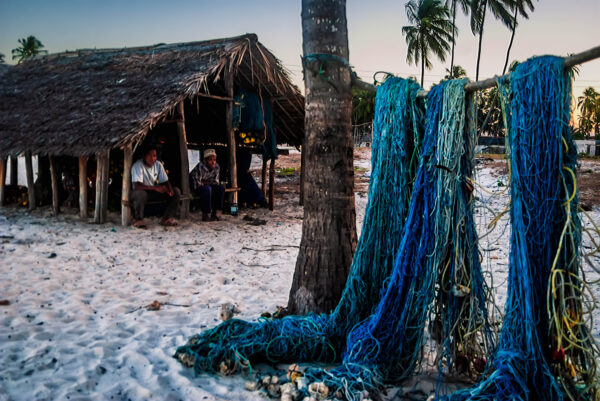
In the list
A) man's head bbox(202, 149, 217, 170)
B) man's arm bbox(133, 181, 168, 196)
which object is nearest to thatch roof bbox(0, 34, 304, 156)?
man's arm bbox(133, 181, 168, 196)

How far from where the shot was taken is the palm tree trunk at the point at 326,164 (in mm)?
3293

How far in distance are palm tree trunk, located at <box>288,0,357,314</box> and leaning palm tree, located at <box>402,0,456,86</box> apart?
21.1 m

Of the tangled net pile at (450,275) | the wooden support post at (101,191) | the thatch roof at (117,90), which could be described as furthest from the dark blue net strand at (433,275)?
the wooden support post at (101,191)

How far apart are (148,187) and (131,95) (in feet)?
6.21

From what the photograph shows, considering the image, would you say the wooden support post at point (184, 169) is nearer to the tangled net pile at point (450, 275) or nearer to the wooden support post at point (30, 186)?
the wooden support post at point (30, 186)

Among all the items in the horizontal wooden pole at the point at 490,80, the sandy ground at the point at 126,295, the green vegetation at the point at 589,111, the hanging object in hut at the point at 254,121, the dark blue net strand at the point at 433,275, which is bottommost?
the sandy ground at the point at 126,295

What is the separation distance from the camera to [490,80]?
2.46 metres

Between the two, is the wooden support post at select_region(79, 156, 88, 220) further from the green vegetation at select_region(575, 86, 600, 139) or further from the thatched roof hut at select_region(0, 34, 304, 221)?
the green vegetation at select_region(575, 86, 600, 139)

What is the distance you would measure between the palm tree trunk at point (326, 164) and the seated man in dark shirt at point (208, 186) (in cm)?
567

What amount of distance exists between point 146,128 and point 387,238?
575 centimetres

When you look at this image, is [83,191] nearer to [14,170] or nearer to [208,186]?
[208,186]

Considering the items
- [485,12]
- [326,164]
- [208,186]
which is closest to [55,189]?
[208,186]

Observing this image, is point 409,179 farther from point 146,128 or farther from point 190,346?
point 146,128

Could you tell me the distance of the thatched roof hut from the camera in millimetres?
7984
